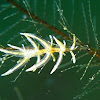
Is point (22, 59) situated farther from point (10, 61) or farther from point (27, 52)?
point (10, 61)

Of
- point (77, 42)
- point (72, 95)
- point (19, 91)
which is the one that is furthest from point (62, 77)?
point (77, 42)

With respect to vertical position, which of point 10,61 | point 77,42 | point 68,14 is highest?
point 77,42

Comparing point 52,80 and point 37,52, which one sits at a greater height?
point 37,52

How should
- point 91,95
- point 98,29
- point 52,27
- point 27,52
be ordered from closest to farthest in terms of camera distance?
point 27,52
point 52,27
point 91,95
point 98,29

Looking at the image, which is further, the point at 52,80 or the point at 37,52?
the point at 52,80

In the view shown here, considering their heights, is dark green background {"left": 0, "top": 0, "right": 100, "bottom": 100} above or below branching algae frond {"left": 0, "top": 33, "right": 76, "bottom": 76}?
below

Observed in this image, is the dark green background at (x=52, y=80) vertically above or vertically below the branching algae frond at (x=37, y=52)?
below

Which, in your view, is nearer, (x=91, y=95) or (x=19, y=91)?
(x=91, y=95)

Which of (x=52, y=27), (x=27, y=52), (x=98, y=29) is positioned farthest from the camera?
(x=98, y=29)

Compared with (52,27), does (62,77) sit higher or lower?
lower

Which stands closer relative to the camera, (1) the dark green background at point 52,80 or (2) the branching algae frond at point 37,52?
(2) the branching algae frond at point 37,52

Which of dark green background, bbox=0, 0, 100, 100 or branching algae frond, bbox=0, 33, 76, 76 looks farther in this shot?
dark green background, bbox=0, 0, 100, 100
